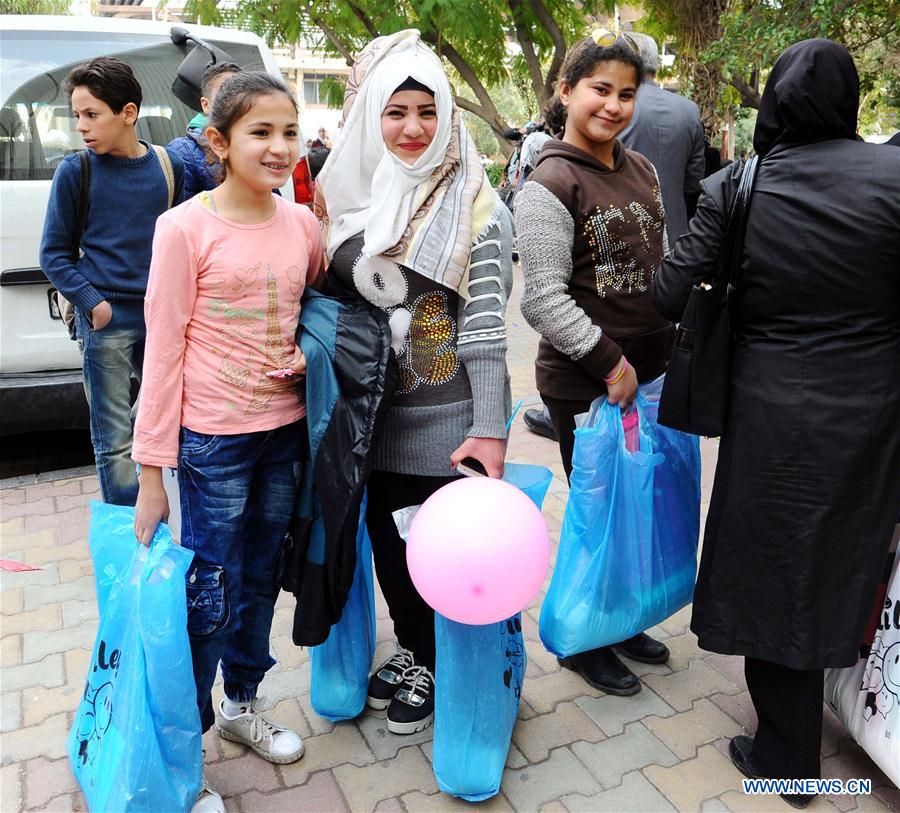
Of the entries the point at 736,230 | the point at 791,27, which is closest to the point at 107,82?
the point at 736,230

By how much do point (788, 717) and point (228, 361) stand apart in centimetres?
166

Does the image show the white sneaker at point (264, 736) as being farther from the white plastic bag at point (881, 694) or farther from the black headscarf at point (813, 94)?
the black headscarf at point (813, 94)

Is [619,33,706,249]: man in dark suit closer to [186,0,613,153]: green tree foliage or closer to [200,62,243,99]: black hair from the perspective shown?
[200,62,243,99]: black hair

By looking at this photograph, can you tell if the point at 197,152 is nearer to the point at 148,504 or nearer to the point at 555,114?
the point at 555,114

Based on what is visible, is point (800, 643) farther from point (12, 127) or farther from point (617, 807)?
point (12, 127)

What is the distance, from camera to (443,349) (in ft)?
7.20

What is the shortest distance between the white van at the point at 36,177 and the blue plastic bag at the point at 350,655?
2304 millimetres

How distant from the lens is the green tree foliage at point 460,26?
8.41 metres

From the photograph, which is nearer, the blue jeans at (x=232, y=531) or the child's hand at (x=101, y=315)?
the blue jeans at (x=232, y=531)

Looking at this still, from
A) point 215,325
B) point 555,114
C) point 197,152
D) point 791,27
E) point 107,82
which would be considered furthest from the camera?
point 791,27

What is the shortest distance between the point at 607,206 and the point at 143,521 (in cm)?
148

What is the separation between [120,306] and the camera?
10.6 ft

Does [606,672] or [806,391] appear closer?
[806,391]

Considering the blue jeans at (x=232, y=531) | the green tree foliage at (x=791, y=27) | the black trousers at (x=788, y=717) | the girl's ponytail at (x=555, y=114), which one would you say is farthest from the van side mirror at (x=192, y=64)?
the green tree foliage at (x=791, y=27)
